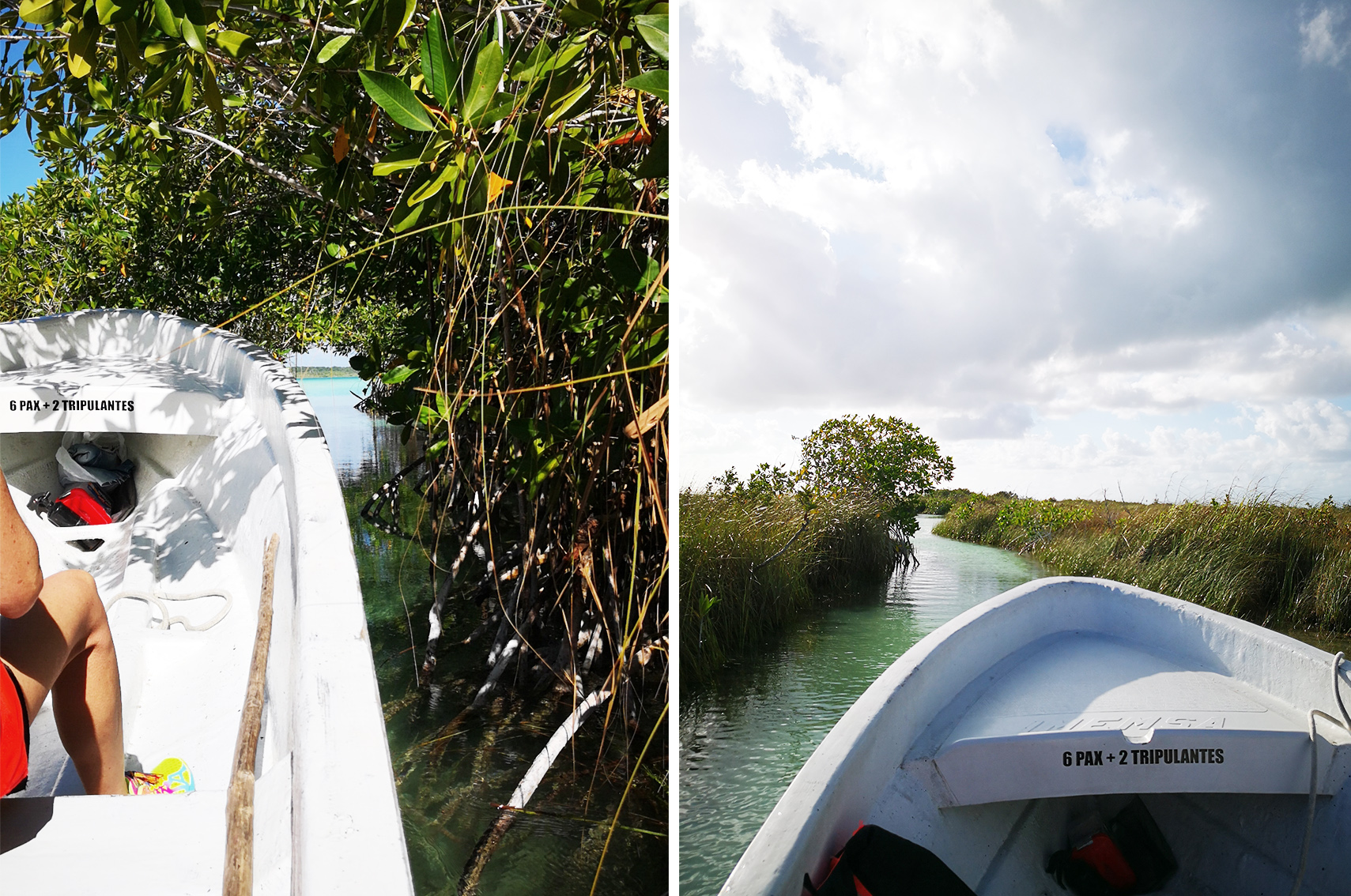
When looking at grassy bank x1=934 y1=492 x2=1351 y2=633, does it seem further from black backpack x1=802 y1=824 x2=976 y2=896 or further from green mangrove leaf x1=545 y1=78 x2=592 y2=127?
green mangrove leaf x1=545 y1=78 x2=592 y2=127

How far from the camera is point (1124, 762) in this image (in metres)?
1.19

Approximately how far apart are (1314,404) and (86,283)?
10.4ft

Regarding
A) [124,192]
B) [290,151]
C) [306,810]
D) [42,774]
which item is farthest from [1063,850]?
[124,192]

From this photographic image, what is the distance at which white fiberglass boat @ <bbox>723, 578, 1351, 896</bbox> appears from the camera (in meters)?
1.14

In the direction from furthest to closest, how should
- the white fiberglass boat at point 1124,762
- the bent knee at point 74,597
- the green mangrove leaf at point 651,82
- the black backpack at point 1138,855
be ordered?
the black backpack at point 1138,855 → the white fiberglass boat at point 1124,762 → the bent knee at point 74,597 → the green mangrove leaf at point 651,82

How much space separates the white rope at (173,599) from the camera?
4.57ft

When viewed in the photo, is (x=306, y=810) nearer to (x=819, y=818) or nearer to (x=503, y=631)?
(x=819, y=818)

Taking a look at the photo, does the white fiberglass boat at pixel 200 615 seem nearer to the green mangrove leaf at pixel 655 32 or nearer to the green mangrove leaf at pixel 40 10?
the green mangrove leaf at pixel 40 10

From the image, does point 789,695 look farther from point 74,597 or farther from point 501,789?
point 74,597

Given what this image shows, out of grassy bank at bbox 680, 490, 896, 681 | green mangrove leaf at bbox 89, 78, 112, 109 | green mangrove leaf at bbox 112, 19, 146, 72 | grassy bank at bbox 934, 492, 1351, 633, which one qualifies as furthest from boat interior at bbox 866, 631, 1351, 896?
green mangrove leaf at bbox 89, 78, 112, 109

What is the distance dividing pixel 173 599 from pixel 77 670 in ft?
1.21

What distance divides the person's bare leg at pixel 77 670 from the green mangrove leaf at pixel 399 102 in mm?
806

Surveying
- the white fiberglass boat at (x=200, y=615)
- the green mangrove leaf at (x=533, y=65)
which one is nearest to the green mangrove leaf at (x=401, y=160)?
the green mangrove leaf at (x=533, y=65)

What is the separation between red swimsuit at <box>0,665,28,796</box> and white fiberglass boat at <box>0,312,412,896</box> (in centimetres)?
3
